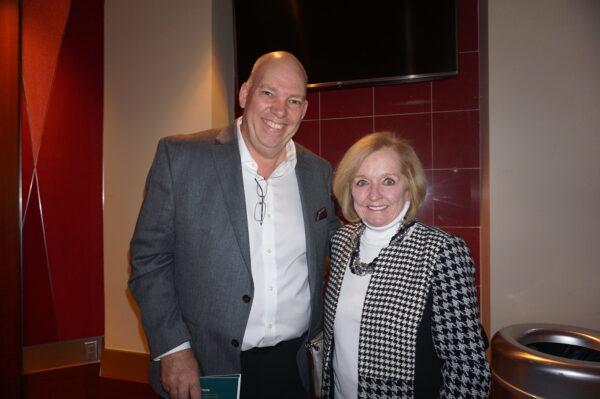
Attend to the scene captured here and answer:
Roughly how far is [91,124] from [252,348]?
2.36 m

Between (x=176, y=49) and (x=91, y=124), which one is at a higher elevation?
(x=176, y=49)

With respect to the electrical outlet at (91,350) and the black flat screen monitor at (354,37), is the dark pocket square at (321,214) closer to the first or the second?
the black flat screen monitor at (354,37)

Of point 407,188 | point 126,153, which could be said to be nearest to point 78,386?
point 126,153

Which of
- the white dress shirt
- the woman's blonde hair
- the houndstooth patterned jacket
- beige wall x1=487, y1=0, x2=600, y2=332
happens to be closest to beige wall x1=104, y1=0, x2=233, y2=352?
the white dress shirt

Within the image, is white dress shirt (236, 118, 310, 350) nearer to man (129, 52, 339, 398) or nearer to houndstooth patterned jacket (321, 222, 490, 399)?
man (129, 52, 339, 398)

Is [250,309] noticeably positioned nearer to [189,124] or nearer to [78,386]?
[189,124]

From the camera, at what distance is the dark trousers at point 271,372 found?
141 centimetres

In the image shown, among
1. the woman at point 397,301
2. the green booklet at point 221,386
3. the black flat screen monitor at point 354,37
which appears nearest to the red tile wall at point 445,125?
Answer: the black flat screen monitor at point 354,37

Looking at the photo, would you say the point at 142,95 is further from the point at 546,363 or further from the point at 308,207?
the point at 546,363

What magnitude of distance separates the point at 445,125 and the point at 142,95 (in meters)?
2.24

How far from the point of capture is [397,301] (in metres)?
1.23

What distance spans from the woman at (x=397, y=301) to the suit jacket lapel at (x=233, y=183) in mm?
381

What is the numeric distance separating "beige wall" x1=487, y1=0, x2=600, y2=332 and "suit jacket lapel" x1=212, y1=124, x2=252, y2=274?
1569 mm

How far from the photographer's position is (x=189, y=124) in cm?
281
